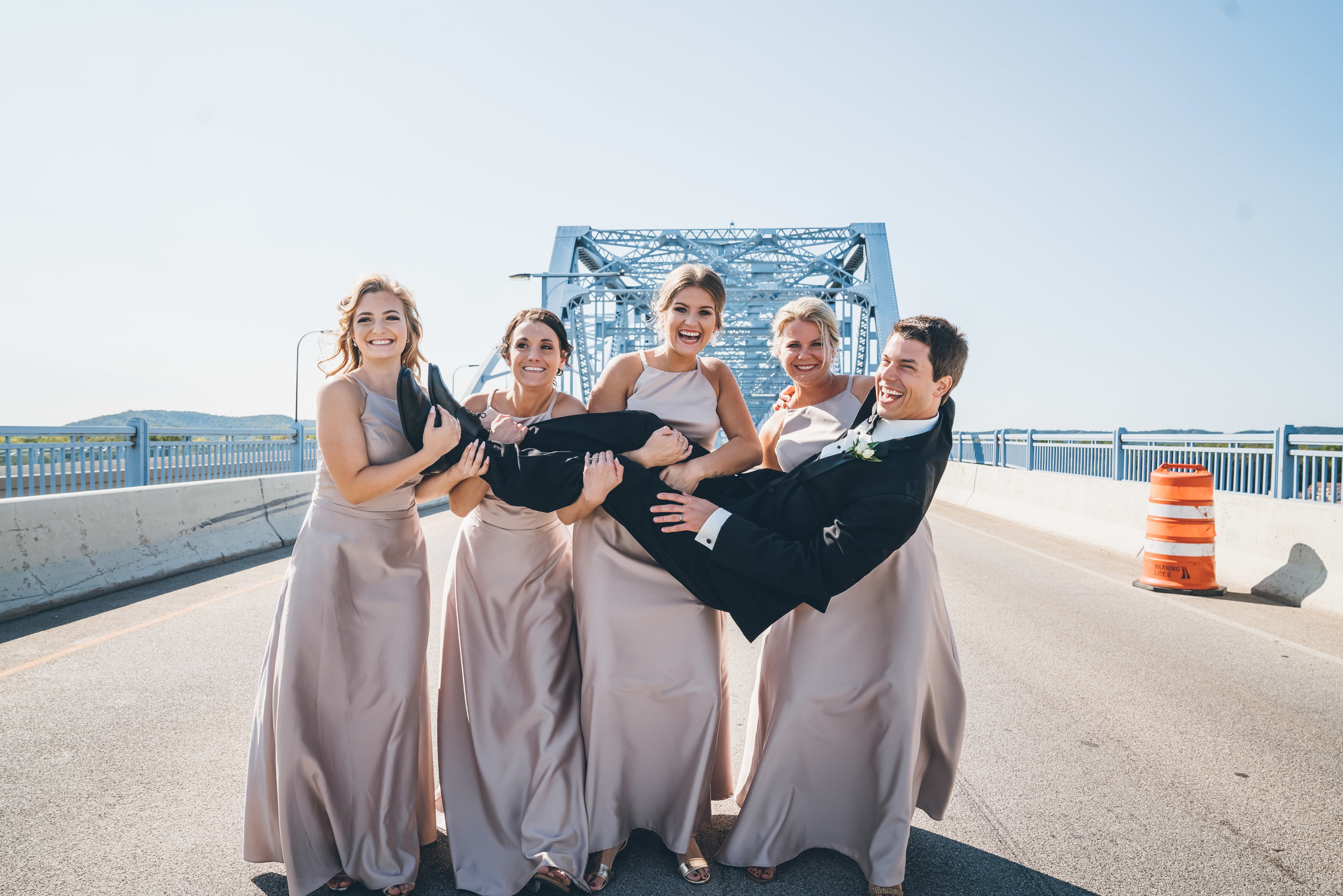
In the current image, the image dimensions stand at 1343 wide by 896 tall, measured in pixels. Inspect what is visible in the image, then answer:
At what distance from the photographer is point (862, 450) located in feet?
8.14

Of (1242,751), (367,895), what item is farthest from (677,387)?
(1242,751)

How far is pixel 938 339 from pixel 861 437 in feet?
1.29

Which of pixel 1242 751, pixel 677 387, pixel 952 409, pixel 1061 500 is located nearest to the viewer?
pixel 952 409

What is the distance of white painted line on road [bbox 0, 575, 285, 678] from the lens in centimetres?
459

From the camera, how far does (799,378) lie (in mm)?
3129

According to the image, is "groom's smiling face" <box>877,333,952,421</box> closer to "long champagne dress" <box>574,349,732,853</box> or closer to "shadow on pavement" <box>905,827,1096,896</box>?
"long champagne dress" <box>574,349,732,853</box>

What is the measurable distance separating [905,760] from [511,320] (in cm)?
213

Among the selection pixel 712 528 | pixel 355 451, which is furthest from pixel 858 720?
pixel 355 451

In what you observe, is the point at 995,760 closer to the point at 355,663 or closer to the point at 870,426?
the point at 870,426

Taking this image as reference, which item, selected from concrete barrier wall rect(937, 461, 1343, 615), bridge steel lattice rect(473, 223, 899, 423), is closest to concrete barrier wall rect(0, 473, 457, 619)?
concrete barrier wall rect(937, 461, 1343, 615)

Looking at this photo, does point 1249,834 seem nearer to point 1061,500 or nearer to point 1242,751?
point 1242,751

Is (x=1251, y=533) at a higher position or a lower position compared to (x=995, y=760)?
higher

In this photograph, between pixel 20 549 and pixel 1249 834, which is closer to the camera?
pixel 1249 834

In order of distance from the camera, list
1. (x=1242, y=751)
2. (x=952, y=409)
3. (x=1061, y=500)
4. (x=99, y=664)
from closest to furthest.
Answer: (x=952, y=409) < (x=1242, y=751) < (x=99, y=664) < (x=1061, y=500)
